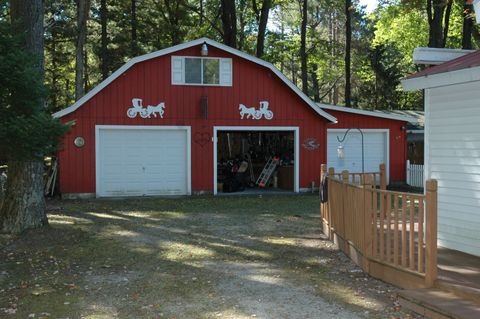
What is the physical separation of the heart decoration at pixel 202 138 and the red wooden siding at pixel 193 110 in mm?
63

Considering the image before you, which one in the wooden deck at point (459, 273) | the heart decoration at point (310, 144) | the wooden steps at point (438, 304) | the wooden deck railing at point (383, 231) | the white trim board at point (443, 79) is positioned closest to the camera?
the wooden steps at point (438, 304)

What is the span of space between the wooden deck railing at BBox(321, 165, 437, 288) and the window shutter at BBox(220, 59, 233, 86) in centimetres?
814

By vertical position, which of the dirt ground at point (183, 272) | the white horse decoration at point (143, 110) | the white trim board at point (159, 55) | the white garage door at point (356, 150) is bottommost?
the dirt ground at point (183, 272)

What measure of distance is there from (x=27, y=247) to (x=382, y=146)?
14359 millimetres

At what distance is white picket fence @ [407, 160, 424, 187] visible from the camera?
1812cm

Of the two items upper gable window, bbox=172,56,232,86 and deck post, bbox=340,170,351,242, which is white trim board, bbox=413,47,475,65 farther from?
upper gable window, bbox=172,56,232,86

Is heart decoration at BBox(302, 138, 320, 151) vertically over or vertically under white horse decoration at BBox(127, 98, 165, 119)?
under

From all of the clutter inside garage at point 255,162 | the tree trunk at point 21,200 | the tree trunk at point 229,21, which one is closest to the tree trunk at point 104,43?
the tree trunk at point 229,21

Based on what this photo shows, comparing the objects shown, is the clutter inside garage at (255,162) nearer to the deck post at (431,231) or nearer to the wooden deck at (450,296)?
the wooden deck at (450,296)

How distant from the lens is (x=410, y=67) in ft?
127

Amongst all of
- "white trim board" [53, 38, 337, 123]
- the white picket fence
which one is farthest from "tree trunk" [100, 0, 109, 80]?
the white picket fence

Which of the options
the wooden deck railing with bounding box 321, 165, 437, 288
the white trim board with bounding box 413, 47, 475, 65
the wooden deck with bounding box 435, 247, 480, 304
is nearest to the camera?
the wooden deck with bounding box 435, 247, 480, 304

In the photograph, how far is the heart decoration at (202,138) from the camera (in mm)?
15641

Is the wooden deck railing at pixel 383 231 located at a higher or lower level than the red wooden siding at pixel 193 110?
lower
